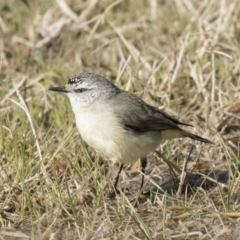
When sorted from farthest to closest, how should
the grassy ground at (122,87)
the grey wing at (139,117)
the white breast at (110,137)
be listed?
the grey wing at (139,117) → the white breast at (110,137) → the grassy ground at (122,87)

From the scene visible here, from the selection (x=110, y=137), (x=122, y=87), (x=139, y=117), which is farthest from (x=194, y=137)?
(x=122, y=87)

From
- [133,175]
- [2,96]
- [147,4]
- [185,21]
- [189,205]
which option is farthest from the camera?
[147,4]

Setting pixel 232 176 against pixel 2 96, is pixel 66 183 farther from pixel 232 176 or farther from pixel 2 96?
pixel 2 96

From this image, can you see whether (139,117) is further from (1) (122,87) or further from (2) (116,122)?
(1) (122,87)

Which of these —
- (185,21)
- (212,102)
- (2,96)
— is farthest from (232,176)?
(185,21)

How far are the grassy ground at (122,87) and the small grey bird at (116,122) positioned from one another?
0.26 m

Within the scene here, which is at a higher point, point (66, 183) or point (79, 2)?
point (79, 2)

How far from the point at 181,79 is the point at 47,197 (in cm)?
276

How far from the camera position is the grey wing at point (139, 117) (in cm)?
683

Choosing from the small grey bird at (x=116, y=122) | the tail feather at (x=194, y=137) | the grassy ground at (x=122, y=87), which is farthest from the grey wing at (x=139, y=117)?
the grassy ground at (x=122, y=87)

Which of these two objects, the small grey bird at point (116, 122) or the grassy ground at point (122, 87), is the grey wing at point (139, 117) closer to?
the small grey bird at point (116, 122)

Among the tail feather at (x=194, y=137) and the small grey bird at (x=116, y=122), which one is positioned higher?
the small grey bird at (x=116, y=122)

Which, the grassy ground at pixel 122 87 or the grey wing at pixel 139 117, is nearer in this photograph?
the grassy ground at pixel 122 87

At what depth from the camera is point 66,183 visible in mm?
6371
